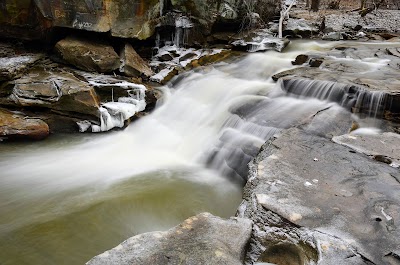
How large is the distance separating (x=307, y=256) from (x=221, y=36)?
34.6 ft

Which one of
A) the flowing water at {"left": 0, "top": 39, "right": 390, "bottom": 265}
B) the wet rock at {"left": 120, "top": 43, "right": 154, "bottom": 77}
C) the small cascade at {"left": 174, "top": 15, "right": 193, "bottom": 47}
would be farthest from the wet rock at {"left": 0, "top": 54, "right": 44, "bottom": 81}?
the small cascade at {"left": 174, "top": 15, "right": 193, "bottom": 47}

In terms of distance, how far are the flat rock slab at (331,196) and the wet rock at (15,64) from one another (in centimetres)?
621

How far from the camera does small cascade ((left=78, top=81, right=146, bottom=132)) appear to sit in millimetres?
7453

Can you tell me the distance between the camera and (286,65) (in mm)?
9664

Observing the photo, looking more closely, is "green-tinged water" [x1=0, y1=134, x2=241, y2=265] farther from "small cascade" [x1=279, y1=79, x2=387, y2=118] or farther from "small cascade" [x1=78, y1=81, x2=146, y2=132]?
"small cascade" [x1=279, y1=79, x2=387, y2=118]

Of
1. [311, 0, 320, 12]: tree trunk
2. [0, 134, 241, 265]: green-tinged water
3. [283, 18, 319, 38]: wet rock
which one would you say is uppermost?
[311, 0, 320, 12]: tree trunk

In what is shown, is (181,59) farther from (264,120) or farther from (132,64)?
(264,120)

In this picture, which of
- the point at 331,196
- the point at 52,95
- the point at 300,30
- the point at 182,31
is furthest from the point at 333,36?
the point at 331,196

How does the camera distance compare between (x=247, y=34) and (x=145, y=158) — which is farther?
(x=247, y=34)

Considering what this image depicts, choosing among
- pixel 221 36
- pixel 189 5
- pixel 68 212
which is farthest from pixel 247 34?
pixel 68 212

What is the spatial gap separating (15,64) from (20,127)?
200cm

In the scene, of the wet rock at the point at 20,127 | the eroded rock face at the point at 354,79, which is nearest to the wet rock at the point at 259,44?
the eroded rock face at the point at 354,79

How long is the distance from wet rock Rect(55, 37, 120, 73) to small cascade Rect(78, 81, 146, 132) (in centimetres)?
80

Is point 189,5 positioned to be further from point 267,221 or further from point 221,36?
point 267,221
